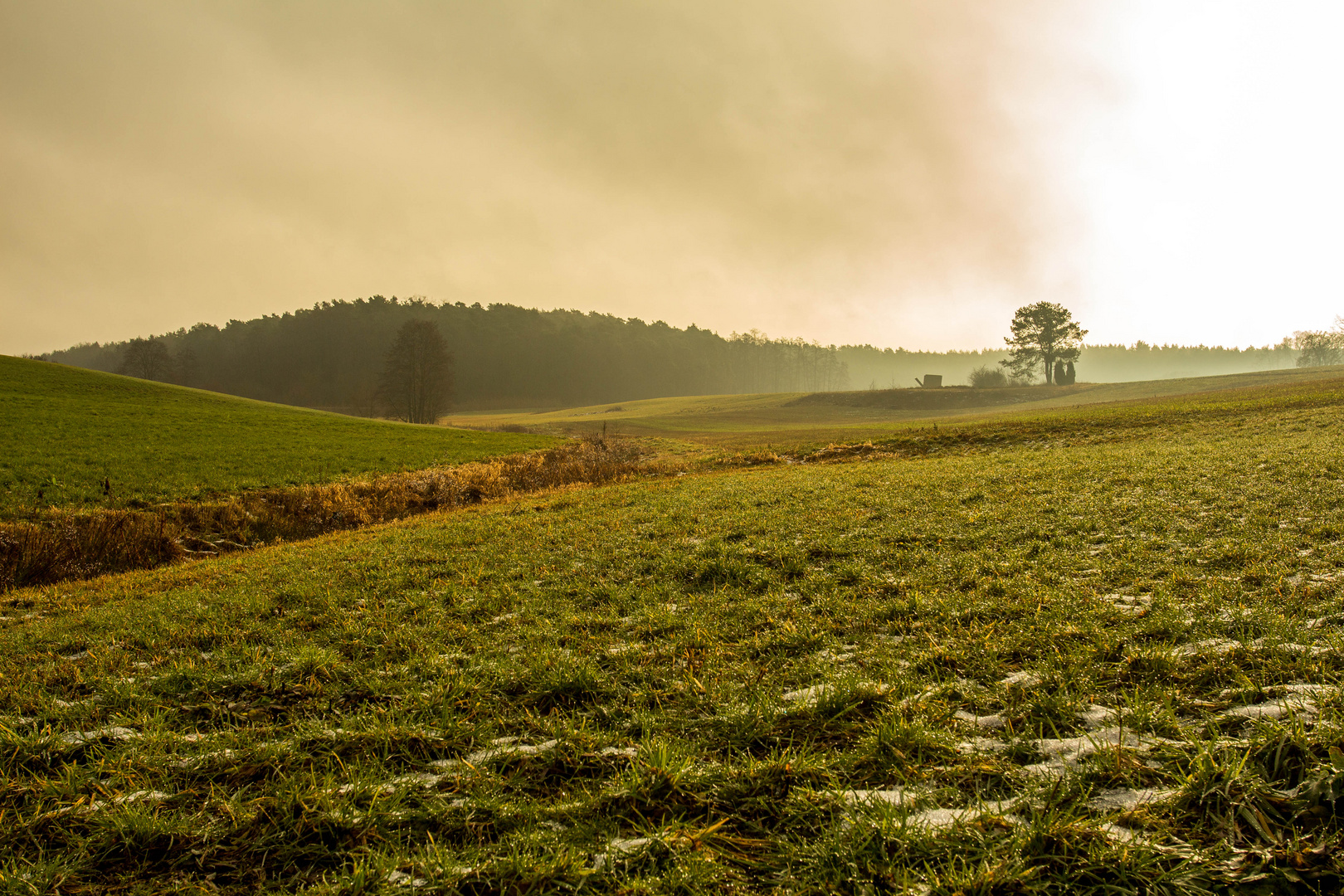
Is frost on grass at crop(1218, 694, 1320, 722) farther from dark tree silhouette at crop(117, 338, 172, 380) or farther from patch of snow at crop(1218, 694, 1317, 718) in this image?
dark tree silhouette at crop(117, 338, 172, 380)

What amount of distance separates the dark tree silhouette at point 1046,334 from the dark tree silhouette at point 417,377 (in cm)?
9215

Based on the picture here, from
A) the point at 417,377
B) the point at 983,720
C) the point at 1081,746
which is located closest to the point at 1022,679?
the point at 983,720

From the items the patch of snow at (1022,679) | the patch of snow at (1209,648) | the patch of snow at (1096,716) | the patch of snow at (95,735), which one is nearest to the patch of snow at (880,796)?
the patch of snow at (1096,716)

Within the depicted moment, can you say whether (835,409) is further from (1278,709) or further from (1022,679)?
(1278,709)

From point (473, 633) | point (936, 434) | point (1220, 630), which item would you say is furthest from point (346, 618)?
point (936, 434)

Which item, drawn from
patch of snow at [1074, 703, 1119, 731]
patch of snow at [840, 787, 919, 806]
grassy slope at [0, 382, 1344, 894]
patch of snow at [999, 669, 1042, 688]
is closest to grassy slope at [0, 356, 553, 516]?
grassy slope at [0, 382, 1344, 894]

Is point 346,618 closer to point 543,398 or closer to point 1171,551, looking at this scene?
point 1171,551

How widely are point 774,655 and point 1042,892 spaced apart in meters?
3.17

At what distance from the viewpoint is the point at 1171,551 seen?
25.9ft

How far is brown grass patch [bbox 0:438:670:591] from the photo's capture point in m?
14.2

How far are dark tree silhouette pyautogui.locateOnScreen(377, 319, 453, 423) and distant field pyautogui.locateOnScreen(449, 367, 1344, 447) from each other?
5.79 m

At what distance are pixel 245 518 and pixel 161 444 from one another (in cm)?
1448

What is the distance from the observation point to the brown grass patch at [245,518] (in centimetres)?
1416

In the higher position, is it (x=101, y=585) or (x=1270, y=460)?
(x=1270, y=460)
